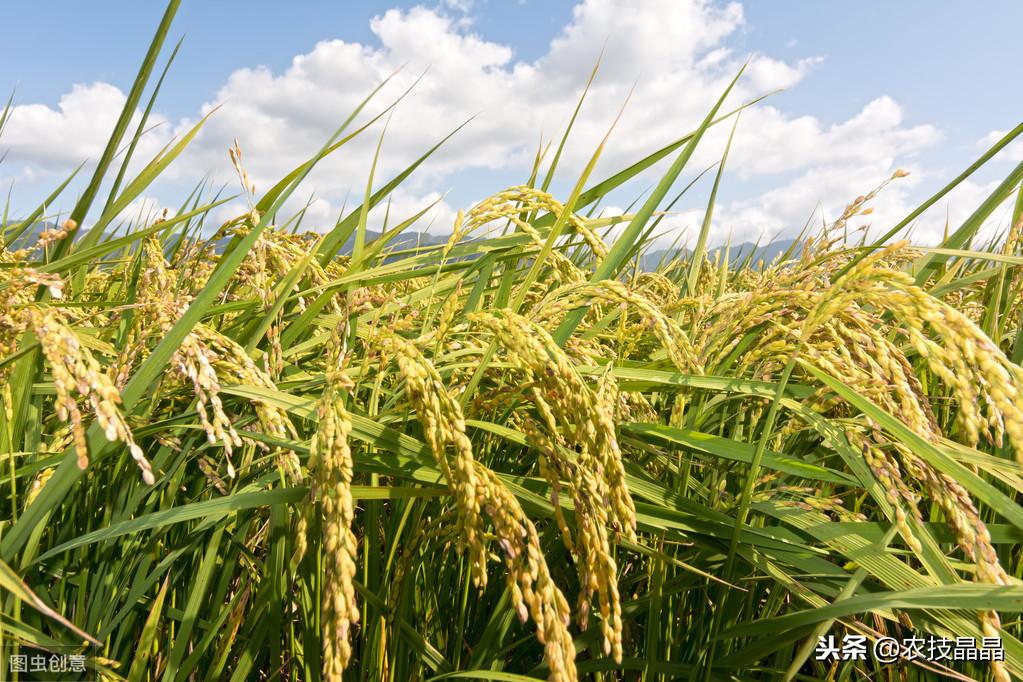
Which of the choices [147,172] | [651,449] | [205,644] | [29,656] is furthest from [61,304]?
[651,449]

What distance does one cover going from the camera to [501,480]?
40.2 inches

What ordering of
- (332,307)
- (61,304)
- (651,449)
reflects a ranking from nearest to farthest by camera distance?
(651,449) < (61,304) < (332,307)

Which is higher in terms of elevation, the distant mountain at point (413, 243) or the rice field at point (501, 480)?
the distant mountain at point (413, 243)

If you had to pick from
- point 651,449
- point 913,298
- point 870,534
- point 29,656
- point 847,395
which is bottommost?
point 29,656

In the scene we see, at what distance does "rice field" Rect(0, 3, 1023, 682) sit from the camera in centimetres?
85

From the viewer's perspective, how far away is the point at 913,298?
90 centimetres

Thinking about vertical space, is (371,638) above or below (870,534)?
below

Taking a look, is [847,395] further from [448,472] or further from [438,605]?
[438,605]

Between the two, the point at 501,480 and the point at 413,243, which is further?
the point at 413,243

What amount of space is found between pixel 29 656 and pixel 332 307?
1.11 metres

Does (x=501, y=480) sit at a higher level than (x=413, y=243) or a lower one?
lower

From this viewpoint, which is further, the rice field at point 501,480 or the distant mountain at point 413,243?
the distant mountain at point 413,243

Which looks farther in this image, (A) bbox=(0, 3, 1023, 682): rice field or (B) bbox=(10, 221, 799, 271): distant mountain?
(B) bbox=(10, 221, 799, 271): distant mountain

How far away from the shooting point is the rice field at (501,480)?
85cm
